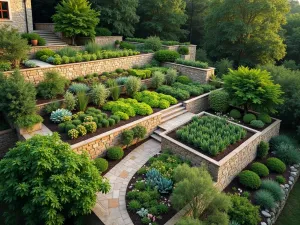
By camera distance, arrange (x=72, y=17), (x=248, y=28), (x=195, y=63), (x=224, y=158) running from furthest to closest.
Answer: (x=248, y=28) < (x=72, y=17) < (x=195, y=63) < (x=224, y=158)

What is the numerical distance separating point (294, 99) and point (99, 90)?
844 cm

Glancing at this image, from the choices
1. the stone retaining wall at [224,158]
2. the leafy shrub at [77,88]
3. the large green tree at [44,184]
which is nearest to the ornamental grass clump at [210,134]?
the stone retaining wall at [224,158]

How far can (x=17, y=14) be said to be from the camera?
14.7 m

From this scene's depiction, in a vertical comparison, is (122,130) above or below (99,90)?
below

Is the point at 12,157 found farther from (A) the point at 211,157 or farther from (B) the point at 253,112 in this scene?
(B) the point at 253,112

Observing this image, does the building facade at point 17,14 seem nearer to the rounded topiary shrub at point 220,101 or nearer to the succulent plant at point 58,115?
the succulent plant at point 58,115

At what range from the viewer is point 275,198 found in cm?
691

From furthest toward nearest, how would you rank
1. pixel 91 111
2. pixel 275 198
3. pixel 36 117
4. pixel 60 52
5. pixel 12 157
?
pixel 60 52, pixel 91 111, pixel 36 117, pixel 275 198, pixel 12 157

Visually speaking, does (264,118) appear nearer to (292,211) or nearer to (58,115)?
(292,211)

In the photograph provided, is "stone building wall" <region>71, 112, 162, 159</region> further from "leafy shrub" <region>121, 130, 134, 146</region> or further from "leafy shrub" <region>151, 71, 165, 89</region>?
"leafy shrub" <region>151, 71, 165, 89</region>

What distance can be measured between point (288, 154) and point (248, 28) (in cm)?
1218

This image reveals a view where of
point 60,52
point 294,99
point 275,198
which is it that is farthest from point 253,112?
point 60,52

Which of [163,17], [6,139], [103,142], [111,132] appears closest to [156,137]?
[111,132]

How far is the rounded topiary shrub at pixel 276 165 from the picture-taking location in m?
8.08
